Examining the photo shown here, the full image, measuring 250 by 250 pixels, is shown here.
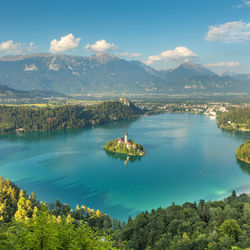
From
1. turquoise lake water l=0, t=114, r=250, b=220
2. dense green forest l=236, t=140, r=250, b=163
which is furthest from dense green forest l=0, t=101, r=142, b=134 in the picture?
dense green forest l=236, t=140, r=250, b=163

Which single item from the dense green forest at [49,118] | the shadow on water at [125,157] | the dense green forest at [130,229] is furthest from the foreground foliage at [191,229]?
the dense green forest at [49,118]

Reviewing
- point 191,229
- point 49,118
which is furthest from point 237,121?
point 191,229

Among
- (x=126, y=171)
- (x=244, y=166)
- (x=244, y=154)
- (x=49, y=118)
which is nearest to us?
(x=126, y=171)

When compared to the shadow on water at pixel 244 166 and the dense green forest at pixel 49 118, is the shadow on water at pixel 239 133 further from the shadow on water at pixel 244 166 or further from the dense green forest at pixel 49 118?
the dense green forest at pixel 49 118

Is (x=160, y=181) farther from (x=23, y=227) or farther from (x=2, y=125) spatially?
(x=2, y=125)

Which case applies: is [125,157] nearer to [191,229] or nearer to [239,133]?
[191,229]

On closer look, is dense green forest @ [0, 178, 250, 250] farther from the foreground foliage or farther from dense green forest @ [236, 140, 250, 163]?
dense green forest @ [236, 140, 250, 163]
